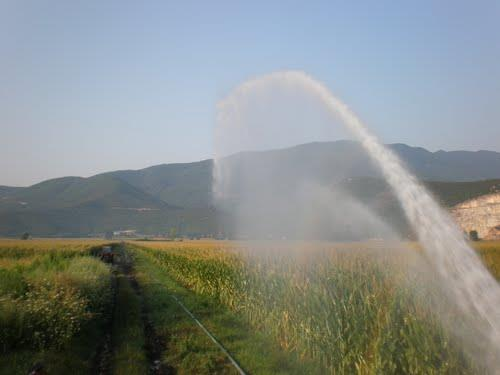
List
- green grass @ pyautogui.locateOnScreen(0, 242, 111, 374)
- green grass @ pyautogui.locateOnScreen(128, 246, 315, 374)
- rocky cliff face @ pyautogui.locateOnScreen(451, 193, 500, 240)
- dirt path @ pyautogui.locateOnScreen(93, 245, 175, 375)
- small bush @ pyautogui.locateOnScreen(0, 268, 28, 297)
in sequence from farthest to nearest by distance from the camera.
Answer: rocky cliff face @ pyautogui.locateOnScreen(451, 193, 500, 240) → small bush @ pyautogui.locateOnScreen(0, 268, 28, 297) → green grass @ pyautogui.locateOnScreen(0, 242, 111, 374) → dirt path @ pyautogui.locateOnScreen(93, 245, 175, 375) → green grass @ pyautogui.locateOnScreen(128, 246, 315, 374)

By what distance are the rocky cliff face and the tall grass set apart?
29.7m

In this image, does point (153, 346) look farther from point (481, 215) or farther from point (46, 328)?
point (481, 215)

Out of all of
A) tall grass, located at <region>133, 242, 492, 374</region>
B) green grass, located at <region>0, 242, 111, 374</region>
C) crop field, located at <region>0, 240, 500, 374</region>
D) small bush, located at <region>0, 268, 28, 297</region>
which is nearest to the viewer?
tall grass, located at <region>133, 242, 492, 374</region>

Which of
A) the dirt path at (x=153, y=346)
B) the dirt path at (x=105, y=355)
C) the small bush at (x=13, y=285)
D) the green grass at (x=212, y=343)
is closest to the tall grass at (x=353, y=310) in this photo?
the green grass at (x=212, y=343)

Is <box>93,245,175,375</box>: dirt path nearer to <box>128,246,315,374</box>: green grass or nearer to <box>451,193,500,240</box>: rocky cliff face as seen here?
<box>128,246,315,374</box>: green grass

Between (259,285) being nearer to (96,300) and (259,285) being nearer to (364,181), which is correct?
(96,300)

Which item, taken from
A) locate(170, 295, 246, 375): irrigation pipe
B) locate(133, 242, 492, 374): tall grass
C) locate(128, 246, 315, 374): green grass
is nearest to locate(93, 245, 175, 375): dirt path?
locate(128, 246, 315, 374): green grass

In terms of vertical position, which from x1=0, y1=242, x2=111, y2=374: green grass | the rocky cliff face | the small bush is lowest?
x1=0, y1=242, x2=111, y2=374: green grass

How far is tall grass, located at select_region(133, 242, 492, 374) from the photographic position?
6.74 metres

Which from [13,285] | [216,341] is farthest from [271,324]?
[13,285]

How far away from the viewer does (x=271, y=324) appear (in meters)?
11.8

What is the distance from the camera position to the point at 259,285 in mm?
13773

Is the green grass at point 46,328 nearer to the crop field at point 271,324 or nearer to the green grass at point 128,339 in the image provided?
the crop field at point 271,324

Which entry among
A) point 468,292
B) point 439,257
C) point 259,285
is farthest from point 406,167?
point 259,285
